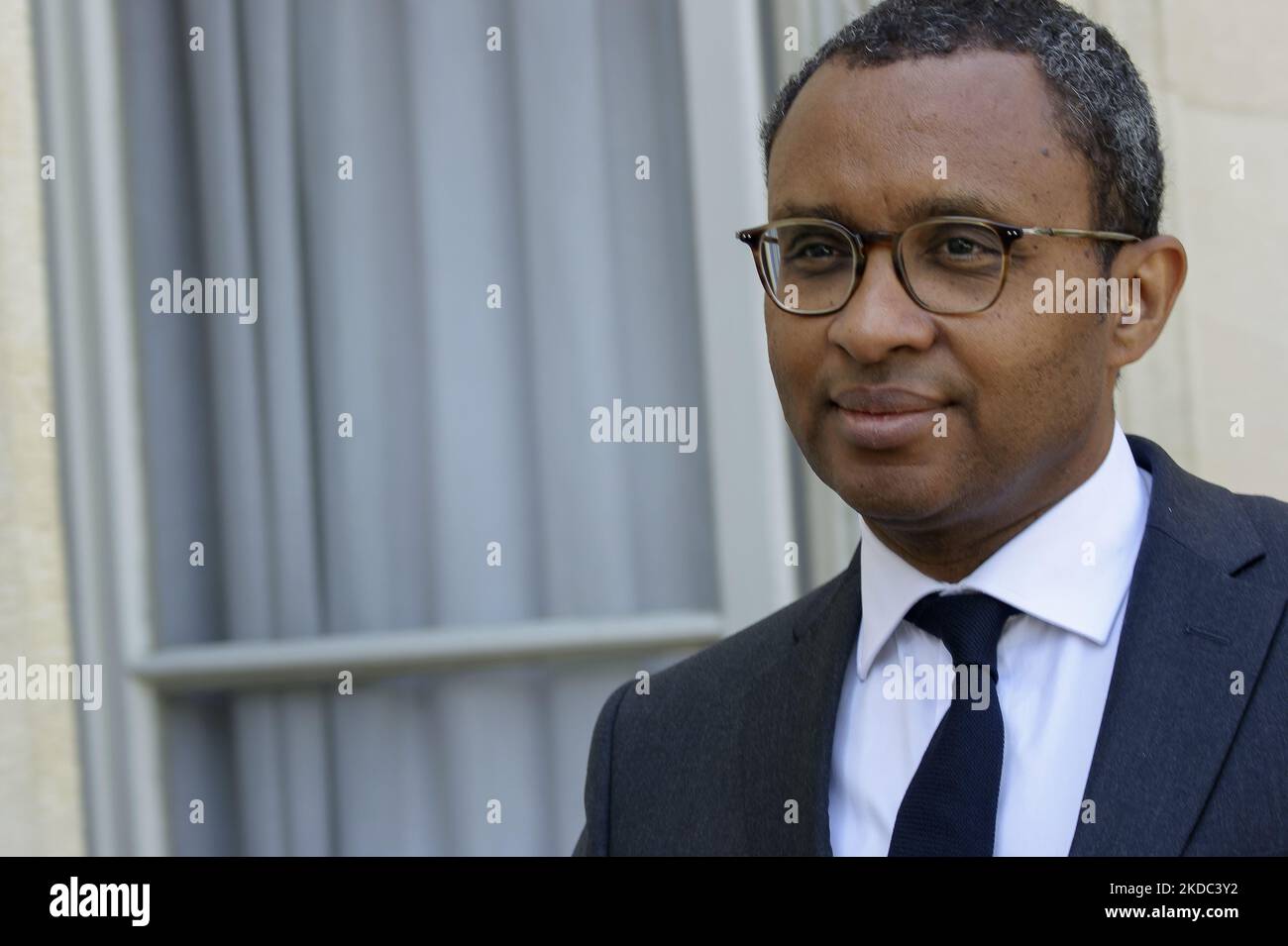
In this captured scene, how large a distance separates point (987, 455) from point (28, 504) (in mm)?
2545

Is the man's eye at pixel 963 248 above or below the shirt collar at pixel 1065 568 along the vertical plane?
above

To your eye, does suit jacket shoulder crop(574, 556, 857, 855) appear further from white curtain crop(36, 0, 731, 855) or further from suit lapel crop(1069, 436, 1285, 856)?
white curtain crop(36, 0, 731, 855)

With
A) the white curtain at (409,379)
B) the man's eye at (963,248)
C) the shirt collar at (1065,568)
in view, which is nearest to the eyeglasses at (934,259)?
the man's eye at (963,248)

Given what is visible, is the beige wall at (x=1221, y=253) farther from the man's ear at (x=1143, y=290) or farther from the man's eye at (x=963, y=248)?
the man's eye at (x=963, y=248)

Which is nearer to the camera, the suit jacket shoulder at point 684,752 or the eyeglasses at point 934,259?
the eyeglasses at point 934,259

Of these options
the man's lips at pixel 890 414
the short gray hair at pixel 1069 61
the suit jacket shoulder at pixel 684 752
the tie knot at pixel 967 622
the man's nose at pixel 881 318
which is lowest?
the suit jacket shoulder at pixel 684 752

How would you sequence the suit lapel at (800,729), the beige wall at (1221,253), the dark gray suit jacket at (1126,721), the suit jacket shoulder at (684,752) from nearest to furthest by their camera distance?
the dark gray suit jacket at (1126,721), the suit lapel at (800,729), the suit jacket shoulder at (684,752), the beige wall at (1221,253)

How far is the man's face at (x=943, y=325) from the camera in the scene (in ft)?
5.79

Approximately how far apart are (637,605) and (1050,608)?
1.71 meters

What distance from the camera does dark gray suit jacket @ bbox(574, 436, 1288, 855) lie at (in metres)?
1.59

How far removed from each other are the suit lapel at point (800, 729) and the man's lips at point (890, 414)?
0.30 meters

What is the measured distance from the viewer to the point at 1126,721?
1.65 metres

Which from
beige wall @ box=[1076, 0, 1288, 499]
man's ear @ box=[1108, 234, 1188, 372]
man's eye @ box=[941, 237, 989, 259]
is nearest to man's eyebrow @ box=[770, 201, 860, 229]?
man's eye @ box=[941, 237, 989, 259]

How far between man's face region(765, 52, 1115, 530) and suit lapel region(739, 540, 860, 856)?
8.8 inches
